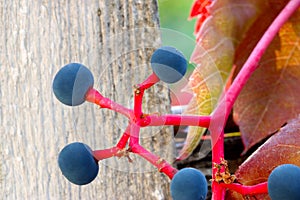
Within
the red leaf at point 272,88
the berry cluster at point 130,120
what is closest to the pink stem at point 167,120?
the berry cluster at point 130,120

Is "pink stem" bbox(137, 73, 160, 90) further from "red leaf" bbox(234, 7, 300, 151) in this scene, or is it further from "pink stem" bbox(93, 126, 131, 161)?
"red leaf" bbox(234, 7, 300, 151)

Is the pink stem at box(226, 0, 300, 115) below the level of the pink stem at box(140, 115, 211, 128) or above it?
above

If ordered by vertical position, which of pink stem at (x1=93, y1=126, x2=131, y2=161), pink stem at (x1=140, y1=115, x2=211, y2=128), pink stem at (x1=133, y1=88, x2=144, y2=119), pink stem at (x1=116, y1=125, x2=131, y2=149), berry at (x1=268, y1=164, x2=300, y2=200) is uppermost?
pink stem at (x1=133, y1=88, x2=144, y2=119)

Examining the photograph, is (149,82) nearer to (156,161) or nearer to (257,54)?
(156,161)

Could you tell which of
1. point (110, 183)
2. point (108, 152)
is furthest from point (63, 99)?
point (110, 183)

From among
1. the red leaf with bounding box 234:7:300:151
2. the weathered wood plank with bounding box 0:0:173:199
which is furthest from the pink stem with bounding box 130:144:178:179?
the red leaf with bounding box 234:7:300:151

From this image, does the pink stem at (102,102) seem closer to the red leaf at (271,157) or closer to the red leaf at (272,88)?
the red leaf at (271,157)

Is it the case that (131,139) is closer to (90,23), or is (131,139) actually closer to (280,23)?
(90,23)
